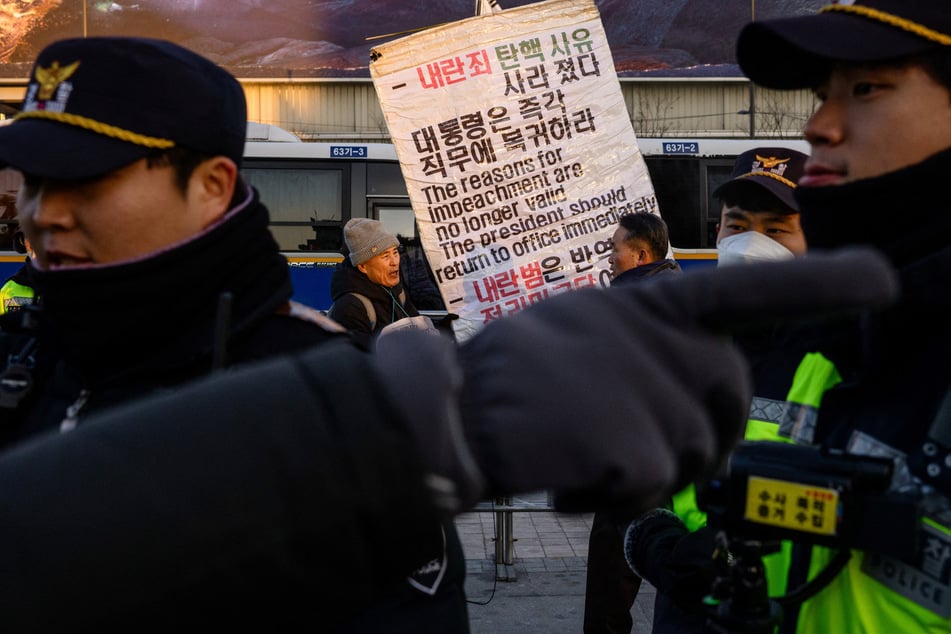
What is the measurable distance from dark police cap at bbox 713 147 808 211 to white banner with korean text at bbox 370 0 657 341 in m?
1.66

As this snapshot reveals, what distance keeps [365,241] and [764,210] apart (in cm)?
288

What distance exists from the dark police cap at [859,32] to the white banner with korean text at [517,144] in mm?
3687

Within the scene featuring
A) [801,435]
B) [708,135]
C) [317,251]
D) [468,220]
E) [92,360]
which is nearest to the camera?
[92,360]

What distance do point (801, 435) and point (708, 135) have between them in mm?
24947

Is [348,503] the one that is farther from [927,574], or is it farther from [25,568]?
[927,574]

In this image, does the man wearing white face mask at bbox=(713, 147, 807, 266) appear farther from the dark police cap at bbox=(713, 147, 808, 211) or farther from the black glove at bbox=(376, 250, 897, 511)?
the black glove at bbox=(376, 250, 897, 511)

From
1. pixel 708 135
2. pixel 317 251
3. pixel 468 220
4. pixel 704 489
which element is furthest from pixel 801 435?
pixel 708 135

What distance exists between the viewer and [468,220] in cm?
547

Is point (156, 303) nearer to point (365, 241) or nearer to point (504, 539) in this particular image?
point (365, 241)

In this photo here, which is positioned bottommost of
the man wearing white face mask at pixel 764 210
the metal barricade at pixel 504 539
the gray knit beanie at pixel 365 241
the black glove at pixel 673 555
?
the metal barricade at pixel 504 539

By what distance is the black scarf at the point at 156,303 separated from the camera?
1359 millimetres

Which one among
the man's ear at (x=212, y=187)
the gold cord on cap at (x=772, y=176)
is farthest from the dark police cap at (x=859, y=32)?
the gold cord on cap at (x=772, y=176)

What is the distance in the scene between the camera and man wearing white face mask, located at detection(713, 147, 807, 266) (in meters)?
3.50

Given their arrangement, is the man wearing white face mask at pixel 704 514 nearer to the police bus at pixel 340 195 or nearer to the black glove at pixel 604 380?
the black glove at pixel 604 380
